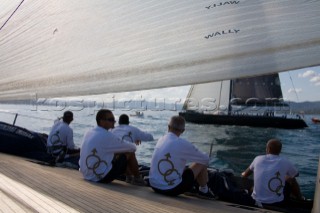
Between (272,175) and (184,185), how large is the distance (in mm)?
1105

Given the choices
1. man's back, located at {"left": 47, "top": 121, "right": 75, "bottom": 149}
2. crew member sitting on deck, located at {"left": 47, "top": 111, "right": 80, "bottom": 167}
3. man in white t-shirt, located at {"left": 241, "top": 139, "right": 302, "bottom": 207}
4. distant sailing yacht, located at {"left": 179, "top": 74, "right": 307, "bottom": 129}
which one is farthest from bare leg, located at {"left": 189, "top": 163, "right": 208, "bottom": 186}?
distant sailing yacht, located at {"left": 179, "top": 74, "right": 307, "bottom": 129}

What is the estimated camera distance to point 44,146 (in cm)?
743

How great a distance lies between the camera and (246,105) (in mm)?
44844

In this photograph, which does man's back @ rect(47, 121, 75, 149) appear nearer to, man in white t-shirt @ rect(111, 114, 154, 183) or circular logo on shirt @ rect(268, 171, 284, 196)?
man in white t-shirt @ rect(111, 114, 154, 183)

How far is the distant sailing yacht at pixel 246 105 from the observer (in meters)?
42.6

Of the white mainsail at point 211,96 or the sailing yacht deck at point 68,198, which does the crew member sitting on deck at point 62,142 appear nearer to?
the sailing yacht deck at point 68,198

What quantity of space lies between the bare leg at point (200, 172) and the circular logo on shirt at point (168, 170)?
0.19m

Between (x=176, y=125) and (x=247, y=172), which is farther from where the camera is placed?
(x=247, y=172)

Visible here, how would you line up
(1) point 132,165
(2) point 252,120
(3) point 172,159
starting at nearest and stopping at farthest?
(3) point 172,159, (1) point 132,165, (2) point 252,120

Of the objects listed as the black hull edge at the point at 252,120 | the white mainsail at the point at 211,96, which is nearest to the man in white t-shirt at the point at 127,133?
the white mainsail at the point at 211,96

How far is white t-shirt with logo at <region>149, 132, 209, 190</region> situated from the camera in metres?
4.24

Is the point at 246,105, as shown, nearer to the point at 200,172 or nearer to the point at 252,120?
the point at 252,120

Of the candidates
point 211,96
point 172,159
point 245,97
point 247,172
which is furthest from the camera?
point 245,97

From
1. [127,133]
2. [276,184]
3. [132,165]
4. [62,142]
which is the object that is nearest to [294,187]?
[276,184]
